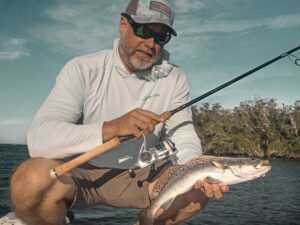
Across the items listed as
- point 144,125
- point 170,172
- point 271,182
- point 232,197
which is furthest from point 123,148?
point 271,182

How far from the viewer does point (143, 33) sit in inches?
196

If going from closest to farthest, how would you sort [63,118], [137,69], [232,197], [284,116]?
[63,118] < [137,69] < [232,197] < [284,116]

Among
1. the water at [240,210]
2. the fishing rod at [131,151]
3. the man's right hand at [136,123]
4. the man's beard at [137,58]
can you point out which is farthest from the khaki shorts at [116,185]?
the water at [240,210]

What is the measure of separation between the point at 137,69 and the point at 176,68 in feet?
2.42

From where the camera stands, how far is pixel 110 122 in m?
3.98

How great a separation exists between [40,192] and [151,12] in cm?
261

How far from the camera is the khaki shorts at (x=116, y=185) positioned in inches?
191

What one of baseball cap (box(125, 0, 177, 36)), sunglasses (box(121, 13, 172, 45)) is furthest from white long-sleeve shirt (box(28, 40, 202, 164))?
baseball cap (box(125, 0, 177, 36))

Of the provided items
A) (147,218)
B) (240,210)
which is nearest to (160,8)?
(147,218)

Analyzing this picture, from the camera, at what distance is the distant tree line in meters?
73.1

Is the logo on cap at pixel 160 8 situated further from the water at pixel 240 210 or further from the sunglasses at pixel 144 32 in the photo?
the water at pixel 240 210

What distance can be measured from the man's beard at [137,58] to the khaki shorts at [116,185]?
4.44 ft

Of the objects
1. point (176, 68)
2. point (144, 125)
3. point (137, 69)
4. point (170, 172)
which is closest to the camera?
point (144, 125)

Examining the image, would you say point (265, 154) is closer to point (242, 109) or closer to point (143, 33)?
point (242, 109)
